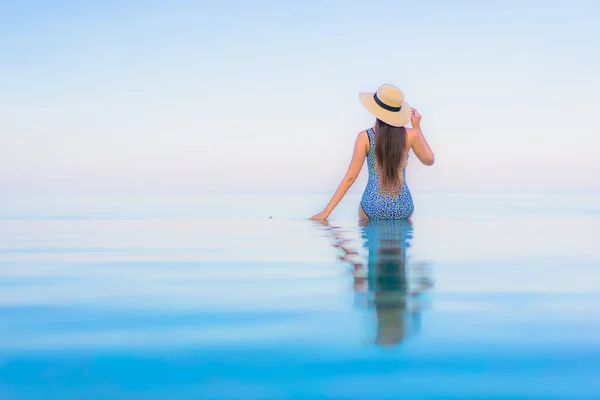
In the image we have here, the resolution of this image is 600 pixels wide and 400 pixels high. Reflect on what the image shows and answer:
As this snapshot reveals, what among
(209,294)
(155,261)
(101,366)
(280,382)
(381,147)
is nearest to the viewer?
(280,382)

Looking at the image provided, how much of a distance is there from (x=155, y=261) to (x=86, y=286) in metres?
1.02

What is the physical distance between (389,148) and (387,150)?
27mm

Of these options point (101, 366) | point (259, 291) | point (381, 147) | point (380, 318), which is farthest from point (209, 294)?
point (381, 147)

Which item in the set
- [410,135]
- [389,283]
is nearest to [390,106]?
[410,135]

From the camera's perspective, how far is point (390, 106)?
21.8 feet

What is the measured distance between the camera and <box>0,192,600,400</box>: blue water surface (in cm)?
158

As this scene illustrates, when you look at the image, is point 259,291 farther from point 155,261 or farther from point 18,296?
point 155,261

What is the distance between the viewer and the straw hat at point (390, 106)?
21.5ft

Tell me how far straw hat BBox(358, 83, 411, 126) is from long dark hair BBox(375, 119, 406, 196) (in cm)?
11

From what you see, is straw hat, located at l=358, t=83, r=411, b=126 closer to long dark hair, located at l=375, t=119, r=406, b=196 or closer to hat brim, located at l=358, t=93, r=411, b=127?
hat brim, located at l=358, t=93, r=411, b=127

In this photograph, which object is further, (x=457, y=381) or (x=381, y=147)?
(x=381, y=147)

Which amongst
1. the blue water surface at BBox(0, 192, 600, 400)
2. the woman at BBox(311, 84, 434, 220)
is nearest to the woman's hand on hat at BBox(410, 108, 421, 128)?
the woman at BBox(311, 84, 434, 220)

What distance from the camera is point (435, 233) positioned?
20.1 feet

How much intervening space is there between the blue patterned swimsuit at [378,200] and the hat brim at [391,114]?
0.69 feet
